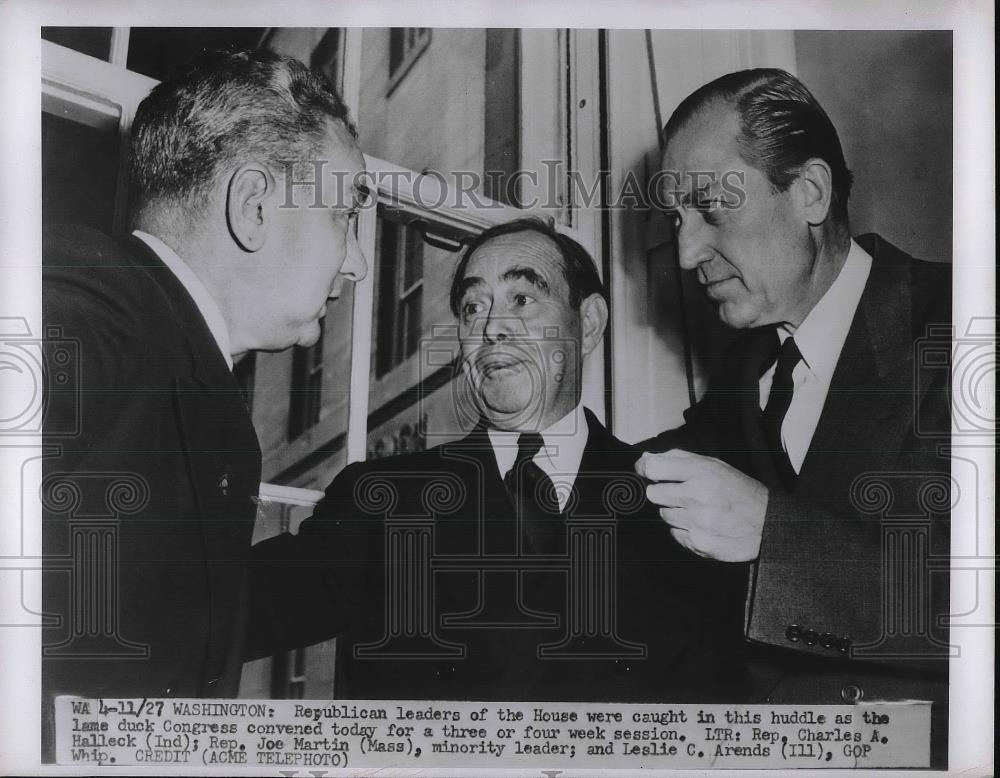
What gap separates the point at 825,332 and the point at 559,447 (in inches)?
35.9

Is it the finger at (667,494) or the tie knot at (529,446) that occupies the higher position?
the tie knot at (529,446)

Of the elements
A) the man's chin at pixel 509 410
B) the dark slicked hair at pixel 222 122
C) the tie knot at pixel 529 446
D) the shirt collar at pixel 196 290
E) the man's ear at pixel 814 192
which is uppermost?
the dark slicked hair at pixel 222 122

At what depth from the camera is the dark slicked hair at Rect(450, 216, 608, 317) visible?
2.88m

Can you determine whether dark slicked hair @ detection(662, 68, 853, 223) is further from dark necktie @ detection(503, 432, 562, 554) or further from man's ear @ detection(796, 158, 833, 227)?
dark necktie @ detection(503, 432, 562, 554)

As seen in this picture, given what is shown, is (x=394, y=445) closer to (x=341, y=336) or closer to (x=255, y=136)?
(x=341, y=336)

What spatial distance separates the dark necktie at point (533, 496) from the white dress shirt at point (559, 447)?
0.06ft

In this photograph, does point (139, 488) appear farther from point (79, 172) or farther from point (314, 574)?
point (79, 172)

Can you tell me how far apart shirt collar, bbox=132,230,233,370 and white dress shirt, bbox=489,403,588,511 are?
2.92 feet

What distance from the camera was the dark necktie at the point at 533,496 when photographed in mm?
2850

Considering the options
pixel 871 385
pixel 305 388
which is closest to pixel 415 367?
pixel 305 388

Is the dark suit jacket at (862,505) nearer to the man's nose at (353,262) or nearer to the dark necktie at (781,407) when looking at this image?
the dark necktie at (781,407)

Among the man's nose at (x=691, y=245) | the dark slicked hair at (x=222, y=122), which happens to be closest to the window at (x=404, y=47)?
the dark slicked hair at (x=222, y=122)

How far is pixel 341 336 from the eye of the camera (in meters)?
2.89

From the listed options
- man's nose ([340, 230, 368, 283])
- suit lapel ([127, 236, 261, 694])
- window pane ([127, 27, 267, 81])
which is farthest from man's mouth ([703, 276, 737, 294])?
window pane ([127, 27, 267, 81])
